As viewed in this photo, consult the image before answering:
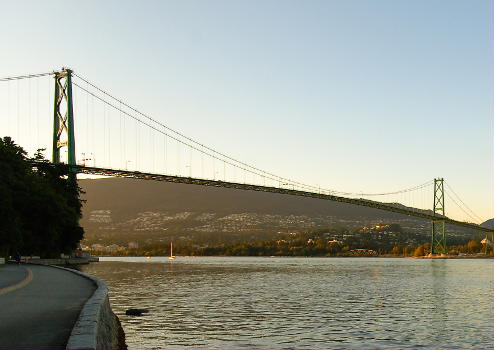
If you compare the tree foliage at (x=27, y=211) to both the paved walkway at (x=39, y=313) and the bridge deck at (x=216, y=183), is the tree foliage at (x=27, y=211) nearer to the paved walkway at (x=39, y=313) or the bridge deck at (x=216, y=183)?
the bridge deck at (x=216, y=183)

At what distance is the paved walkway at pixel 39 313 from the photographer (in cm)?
1091

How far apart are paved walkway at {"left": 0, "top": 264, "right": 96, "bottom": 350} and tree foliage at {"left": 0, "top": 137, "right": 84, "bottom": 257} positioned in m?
28.5

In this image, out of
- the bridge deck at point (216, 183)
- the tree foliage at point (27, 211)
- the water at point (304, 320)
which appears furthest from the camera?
the bridge deck at point (216, 183)

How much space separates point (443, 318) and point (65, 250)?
199 feet

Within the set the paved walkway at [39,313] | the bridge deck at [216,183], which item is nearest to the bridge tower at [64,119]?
the bridge deck at [216,183]

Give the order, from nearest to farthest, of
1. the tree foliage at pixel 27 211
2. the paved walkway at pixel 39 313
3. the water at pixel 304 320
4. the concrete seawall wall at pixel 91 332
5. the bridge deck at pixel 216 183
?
the concrete seawall wall at pixel 91 332 → the paved walkway at pixel 39 313 → the water at pixel 304 320 → the tree foliage at pixel 27 211 → the bridge deck at pixel 216 183

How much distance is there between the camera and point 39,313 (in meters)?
14.5

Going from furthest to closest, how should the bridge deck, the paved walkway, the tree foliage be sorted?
the bridge deck, the tree foliage, the paved walkway

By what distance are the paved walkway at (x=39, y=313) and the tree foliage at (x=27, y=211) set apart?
1123 inches

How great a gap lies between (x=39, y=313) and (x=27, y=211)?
4925 centimetres

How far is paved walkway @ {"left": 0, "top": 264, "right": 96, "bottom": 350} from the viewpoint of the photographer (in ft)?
35.8

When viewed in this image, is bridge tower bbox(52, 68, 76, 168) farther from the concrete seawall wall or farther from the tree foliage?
the concrete seawall wall

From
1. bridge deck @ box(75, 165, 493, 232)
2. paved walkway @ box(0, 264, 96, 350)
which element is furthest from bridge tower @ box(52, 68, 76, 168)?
paved walkway @ box(0, 264, 96, 350)

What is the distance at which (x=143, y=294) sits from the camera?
36250 millimetres
